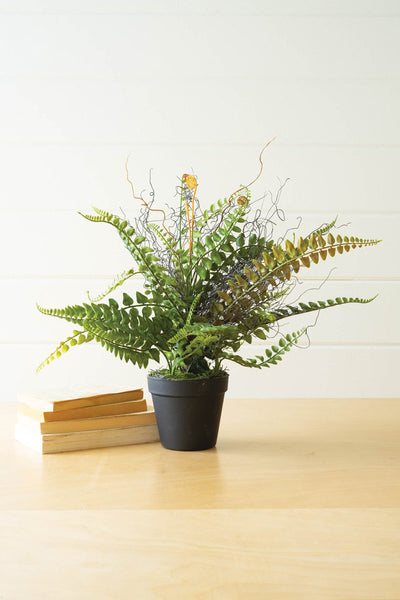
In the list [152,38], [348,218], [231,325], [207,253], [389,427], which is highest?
[152,38]

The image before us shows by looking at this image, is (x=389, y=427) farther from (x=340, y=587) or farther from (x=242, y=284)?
(x=340, y=587)

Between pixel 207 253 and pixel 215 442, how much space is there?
0.32m

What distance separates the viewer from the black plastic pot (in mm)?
1119

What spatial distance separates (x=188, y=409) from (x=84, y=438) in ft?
0.61

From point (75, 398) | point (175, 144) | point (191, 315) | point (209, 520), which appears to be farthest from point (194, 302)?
point (175, 144)

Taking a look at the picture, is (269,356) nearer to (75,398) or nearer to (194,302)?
(194,302)

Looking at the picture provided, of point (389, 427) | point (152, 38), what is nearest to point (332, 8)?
point (152, 38)

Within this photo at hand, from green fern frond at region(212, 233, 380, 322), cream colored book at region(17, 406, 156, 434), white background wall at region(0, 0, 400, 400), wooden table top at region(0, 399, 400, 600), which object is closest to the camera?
wooden table top at region(0, 399, 400, 600)

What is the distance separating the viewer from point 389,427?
1.33m

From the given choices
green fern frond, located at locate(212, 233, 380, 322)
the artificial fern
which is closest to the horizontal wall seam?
the artificial fern

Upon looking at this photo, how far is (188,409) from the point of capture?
1122mm

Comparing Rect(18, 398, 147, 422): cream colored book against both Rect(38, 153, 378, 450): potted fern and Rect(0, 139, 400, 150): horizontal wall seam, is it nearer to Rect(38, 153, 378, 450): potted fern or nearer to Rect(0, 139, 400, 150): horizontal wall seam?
Rect(38, 153, 378, 450): potted fern

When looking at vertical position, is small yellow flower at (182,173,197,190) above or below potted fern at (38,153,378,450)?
above

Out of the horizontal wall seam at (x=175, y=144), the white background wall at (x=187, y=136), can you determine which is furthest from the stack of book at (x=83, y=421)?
the horizontal wall seam at (x=175, y=144)
